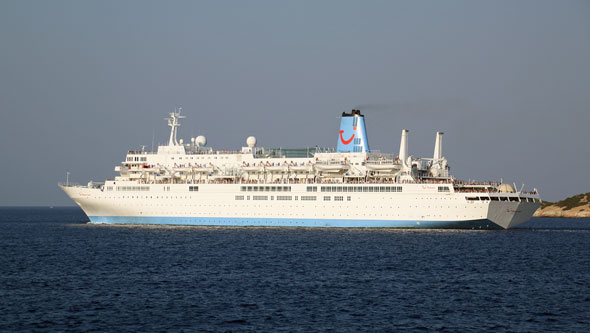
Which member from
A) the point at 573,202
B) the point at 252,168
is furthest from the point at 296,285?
the point at 573,202

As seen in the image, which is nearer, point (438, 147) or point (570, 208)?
point (438, 147)

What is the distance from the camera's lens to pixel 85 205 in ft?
235

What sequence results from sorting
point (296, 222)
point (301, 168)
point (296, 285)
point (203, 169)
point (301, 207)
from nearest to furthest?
point (296, 285) → point (301, 207) → point (296, 222) → point (301, 168) → point (203, 169)

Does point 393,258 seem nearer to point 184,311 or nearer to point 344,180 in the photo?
point 184,311

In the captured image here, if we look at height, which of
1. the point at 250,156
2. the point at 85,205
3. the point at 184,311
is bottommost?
the point at 184,311

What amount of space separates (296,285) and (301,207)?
3150 cm

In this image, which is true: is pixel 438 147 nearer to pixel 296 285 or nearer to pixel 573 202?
pixel 296 285

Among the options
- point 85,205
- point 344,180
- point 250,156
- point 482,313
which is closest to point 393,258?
point 482,313

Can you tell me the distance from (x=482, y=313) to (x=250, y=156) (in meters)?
44.4

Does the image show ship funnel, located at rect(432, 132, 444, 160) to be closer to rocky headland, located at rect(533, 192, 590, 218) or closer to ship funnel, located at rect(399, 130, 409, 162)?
ship funnel, located at rect(399, 130, 409, 162)

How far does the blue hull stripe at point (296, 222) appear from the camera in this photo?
5722cm

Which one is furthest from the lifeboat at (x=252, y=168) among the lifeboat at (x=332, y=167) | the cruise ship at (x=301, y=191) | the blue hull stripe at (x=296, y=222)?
the lifeboat at (x=332, y=167)

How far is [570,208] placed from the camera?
13200 centimetres

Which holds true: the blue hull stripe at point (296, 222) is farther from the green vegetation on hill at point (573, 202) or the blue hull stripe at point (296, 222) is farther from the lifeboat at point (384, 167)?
the green vegetation on hill at point (573, 202)
